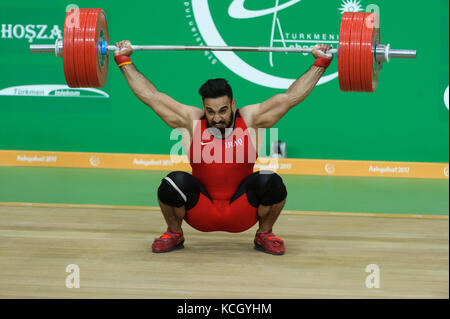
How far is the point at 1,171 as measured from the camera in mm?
5488

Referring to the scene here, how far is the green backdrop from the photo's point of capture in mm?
5363

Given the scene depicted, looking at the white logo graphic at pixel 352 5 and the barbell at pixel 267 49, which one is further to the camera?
the white logo graphic at pixel 352 5

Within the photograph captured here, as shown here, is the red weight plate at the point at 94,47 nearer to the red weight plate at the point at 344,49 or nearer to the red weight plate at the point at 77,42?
the red weight plate at the point at 77,42

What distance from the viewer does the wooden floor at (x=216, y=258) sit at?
8.67 feet

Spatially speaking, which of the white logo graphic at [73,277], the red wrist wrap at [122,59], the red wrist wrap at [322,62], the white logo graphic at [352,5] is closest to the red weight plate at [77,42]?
the red wrist wrap at [122,59]

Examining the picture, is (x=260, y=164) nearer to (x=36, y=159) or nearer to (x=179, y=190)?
(x=36, y=159)

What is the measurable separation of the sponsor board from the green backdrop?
62mm

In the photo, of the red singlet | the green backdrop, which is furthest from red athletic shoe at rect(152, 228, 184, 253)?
the green backdrop

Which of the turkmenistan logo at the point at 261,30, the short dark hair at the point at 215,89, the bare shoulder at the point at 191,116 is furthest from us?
the turkmenistan logo at the point at 261,30

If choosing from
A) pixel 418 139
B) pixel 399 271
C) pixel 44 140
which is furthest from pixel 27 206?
pixel 418 139

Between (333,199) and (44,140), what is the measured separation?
104 inches

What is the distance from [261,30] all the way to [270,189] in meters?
2.67

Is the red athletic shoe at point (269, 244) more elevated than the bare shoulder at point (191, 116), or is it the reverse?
the bare shoulder at point (191, 116)

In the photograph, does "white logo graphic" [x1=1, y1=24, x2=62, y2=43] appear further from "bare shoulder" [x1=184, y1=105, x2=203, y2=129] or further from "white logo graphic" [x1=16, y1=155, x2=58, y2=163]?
"bare shoulder" [x1=184, y1=105, x2=203, y2=129]
